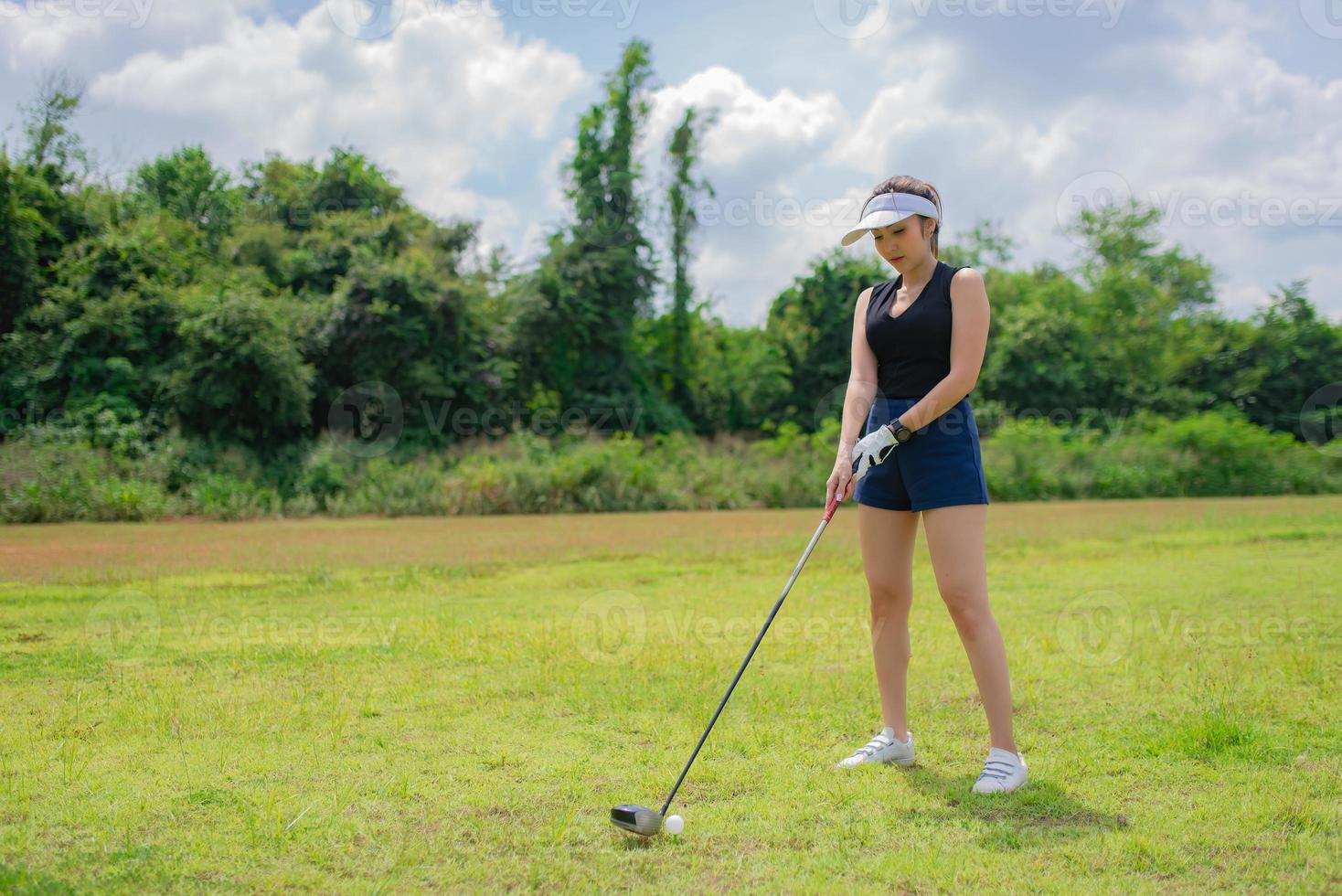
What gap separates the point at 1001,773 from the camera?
11.8ft

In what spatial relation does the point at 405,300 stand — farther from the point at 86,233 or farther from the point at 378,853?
the point at 378,853

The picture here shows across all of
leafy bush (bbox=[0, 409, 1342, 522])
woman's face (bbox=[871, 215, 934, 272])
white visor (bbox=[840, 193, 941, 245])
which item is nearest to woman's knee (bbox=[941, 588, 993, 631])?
woman's face (bbox=[871, 215, 934, 272])

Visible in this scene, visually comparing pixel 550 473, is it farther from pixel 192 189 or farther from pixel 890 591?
pixel 192 189

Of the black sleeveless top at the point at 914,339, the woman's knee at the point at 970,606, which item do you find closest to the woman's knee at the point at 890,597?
the woman's knee at the point at 970,606

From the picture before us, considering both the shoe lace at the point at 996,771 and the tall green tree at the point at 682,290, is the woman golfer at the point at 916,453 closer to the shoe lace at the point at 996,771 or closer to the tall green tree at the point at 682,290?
the shoe lace at the point at 996,771

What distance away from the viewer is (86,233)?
2223cm

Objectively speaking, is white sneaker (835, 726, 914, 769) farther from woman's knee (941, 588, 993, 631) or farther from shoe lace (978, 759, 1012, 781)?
woman's knee (941, 588, 993, 631)

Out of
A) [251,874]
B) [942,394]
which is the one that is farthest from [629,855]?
[942,394]

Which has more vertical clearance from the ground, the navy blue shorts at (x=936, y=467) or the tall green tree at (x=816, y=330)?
the tall green tree at (x=816, y=330)

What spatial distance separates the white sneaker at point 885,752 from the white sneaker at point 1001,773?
0.35 m

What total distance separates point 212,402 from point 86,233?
627 cm

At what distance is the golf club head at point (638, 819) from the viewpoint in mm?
3068

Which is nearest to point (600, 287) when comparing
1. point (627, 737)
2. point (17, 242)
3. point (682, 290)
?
point (682, 290)

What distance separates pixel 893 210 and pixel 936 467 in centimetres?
100
